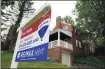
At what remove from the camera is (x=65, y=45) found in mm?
25609

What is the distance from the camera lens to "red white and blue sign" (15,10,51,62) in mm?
3239

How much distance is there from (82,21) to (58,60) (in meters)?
8.18

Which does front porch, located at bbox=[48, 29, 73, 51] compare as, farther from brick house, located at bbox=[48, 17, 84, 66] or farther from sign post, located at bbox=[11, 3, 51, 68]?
sign post, located at bbox=[11, 3, 51, 68]

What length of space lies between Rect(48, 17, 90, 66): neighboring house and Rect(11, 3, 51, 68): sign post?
19531 millimetres

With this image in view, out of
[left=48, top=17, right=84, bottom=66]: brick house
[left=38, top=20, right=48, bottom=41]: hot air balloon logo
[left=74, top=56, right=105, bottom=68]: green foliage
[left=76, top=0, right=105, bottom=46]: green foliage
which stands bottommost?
[left=74, top=56, right=105, bottom=68]: green foliage

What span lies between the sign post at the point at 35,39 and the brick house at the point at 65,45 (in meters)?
19.5

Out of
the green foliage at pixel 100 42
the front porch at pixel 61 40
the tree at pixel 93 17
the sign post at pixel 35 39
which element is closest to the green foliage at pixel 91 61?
the front porch at pixel 61 40

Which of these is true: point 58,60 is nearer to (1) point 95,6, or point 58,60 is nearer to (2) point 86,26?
(2) point 86,26

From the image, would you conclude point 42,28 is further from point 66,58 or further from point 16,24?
point 16,24

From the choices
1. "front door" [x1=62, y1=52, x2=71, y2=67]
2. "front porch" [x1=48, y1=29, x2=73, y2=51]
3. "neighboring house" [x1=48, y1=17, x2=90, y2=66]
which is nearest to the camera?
"neighboring house" [x1=48, y1=17, x2=90, y2=66]

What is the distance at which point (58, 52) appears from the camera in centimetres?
2402

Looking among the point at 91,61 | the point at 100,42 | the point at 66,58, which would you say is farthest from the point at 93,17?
the point at 100,42

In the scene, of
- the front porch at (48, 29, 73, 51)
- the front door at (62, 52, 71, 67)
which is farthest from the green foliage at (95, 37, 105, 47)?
the front door at (62, 52, 71, 67)

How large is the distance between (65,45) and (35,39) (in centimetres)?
2215
